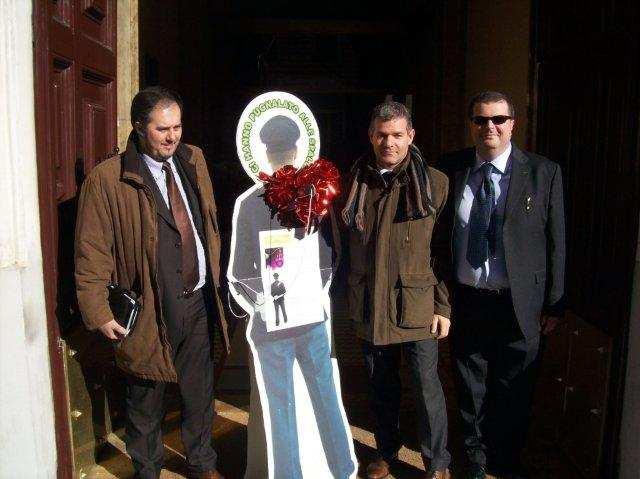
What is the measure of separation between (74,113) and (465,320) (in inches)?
85.0

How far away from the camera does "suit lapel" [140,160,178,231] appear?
9.61 feet

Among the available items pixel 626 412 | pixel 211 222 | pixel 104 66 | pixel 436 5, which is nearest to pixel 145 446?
pixel 211 222

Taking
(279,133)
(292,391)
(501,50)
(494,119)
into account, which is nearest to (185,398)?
(292,391)

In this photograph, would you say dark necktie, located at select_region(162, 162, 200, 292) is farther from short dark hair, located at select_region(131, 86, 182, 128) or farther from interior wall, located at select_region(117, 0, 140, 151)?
interior wall, located at select_region(117, 0, 140, 151)

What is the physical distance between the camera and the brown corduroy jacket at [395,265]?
296 cm

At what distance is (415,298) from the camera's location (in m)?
3.00

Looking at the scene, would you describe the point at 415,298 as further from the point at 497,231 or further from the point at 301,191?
the point at 301,191

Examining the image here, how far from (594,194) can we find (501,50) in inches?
111

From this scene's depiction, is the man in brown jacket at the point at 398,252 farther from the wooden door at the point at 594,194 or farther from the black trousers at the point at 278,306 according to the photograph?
the wooden door at the point at 594,194

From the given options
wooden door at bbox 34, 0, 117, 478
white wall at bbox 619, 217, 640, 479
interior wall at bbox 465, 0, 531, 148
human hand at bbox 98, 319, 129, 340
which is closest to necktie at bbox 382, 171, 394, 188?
white wall at bbox 619, 217, 640, 479

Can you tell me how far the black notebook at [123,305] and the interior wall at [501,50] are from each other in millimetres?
3144

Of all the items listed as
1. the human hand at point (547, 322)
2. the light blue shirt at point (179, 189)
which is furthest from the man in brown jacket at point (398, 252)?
the light blue shirt at point (179, 189)

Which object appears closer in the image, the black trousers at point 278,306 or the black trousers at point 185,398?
the black trousers at point 278,306

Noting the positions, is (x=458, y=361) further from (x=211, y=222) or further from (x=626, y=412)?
(x=211, y=222)
